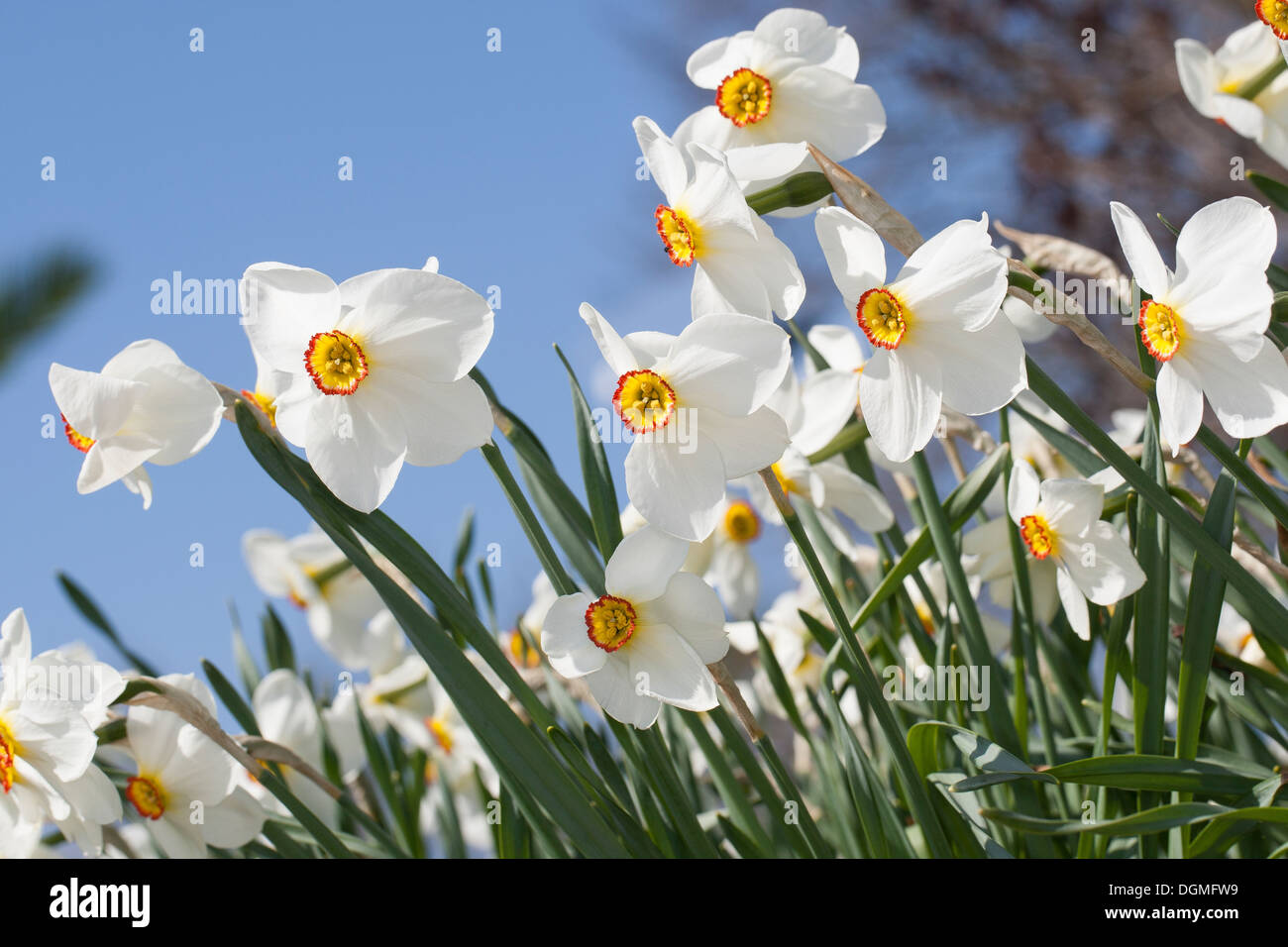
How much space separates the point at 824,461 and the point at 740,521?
0.33 m

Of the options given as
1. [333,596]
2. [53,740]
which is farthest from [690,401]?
A: [333,596]

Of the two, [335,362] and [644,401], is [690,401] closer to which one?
[644,401]

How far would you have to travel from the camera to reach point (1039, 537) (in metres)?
0.78

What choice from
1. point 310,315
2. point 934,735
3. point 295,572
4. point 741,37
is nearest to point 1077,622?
point 934,735

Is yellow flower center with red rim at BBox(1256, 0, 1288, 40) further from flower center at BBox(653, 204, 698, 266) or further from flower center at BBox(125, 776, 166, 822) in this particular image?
flower center at BBox(125, 776, 166, 822)

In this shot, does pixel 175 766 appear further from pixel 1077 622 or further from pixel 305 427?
pixel 1077 622

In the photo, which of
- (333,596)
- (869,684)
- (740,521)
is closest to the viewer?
(869,684)

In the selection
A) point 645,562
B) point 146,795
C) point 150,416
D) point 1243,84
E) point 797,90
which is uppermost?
point 1243,84

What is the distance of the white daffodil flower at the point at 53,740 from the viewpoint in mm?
657

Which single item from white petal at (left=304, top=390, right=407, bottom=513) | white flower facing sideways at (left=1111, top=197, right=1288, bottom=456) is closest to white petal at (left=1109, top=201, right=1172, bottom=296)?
white flower facing sideways at (left=1111, top=197, right=1288, bottom=456)

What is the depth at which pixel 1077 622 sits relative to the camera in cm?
81
